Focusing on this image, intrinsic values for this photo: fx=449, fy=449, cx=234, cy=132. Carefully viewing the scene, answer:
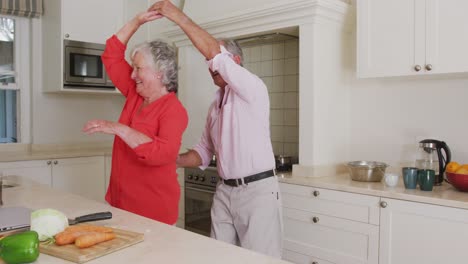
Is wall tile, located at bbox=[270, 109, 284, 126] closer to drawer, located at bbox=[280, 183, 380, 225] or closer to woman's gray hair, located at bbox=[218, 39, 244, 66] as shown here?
drawer, located at bbox=[280, 183, 380, 225]

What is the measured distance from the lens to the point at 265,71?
11.7 feet

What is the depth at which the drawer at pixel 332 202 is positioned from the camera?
2359 millimetres

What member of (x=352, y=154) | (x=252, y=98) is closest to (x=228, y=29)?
(x=352, y=154)

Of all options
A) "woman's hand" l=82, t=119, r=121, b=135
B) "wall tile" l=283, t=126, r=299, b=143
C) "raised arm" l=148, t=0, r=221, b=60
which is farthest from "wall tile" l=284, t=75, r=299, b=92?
"woman's hand" l=82, t=119, r=121, b=135

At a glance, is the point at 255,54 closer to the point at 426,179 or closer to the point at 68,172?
the point at 426,179

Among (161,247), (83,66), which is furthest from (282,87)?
(161,247)

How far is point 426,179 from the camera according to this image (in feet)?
7.48

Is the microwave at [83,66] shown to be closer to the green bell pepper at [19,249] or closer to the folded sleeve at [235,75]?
the folded sleeve at [235,75]

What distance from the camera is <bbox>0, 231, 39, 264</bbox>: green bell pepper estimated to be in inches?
41.6

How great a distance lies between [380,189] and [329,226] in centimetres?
38

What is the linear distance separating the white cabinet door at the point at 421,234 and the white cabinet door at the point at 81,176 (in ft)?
9.05

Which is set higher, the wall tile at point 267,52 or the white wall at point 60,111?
the wall tile at point 267,52

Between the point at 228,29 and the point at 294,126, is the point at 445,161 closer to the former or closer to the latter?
the point at 294,126

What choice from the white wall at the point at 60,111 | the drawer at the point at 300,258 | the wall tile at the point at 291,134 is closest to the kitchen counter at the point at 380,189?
the drawer at the point at 300,258
